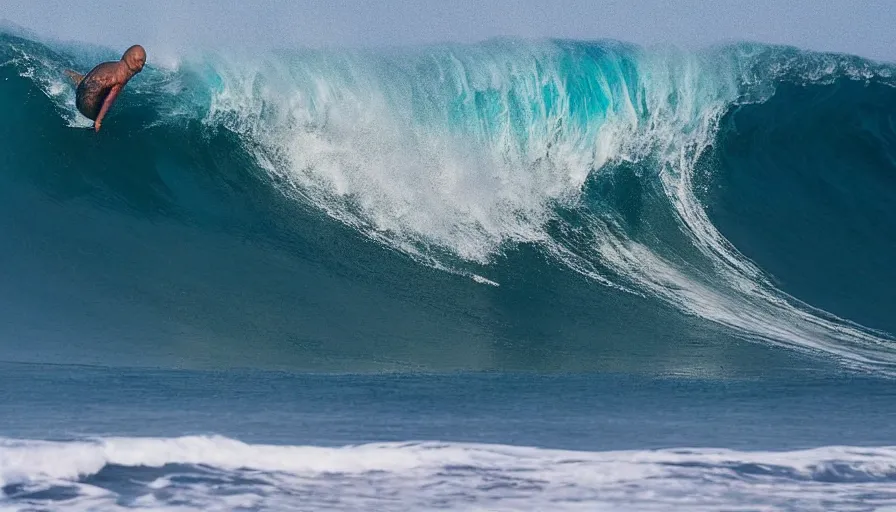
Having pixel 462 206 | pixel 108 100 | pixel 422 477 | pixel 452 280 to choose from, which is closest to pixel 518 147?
pixel 462 206

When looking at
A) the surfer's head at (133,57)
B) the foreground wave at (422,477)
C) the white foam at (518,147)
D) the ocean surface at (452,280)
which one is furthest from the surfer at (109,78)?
the foreground wave at (422,477)

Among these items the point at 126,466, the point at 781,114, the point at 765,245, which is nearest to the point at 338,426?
the point at 126,466

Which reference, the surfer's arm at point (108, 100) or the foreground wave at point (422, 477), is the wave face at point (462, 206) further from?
the foreground wave at point (422, 477)

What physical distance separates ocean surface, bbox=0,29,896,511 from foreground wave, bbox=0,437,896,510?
0.7 inches

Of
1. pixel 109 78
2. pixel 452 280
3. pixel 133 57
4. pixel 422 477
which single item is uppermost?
pixel 133 57

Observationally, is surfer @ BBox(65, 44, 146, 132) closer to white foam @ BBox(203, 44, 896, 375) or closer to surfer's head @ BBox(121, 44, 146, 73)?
surfer's head @ BBox(121, 44, 146, 73)

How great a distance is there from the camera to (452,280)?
7.30 metres

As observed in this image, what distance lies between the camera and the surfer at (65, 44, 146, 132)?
7.19 metres

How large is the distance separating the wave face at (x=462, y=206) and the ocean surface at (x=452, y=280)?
0.03m

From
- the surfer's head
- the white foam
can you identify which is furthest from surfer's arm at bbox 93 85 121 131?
the white foam

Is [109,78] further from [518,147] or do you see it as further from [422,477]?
[422,477]

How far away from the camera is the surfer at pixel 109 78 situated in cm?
719

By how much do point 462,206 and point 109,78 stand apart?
3.15m

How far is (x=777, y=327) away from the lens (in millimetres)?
6953
